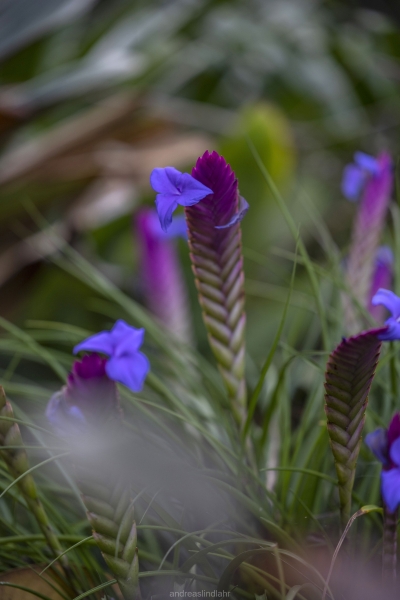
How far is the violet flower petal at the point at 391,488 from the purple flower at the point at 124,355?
0.11 m

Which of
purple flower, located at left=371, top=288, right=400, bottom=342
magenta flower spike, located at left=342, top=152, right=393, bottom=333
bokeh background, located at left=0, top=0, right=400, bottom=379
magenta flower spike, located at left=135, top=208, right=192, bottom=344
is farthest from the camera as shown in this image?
bokeh background, located at left=0, top=0, right=400, bottom=379

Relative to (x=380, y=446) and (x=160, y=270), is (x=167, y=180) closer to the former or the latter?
(x=380, y=446)

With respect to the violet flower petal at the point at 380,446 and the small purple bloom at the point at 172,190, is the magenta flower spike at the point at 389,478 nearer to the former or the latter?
the violet flower petal at the point at 380,446

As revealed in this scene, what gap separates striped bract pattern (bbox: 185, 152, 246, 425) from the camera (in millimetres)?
264

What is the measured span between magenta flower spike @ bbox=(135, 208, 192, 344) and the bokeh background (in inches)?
3.8

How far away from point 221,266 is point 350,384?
90mm

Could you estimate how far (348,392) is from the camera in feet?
0.76

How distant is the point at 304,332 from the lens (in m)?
0.76

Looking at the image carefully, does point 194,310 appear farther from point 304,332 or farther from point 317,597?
point 317,597

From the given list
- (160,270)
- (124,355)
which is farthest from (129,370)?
(160,270)

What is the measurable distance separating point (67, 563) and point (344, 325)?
0.87 ft

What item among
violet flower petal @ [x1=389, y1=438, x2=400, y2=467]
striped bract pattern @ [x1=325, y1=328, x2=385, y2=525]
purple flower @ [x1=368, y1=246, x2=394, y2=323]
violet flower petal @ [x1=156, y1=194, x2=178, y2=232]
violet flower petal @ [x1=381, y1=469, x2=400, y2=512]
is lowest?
purple flower @ [x1=368, y1=246, x2=394, y2=323]

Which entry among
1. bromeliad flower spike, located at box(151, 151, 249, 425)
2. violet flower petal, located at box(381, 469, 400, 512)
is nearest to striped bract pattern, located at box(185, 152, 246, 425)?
bromeliad flower spike, located at box(151, 151, 249, 425)

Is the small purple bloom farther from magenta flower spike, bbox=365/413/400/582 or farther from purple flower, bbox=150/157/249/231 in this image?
magenta flower spike, bbox=365/413/400/582
